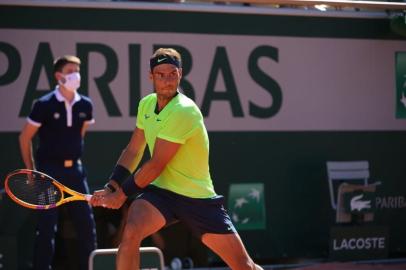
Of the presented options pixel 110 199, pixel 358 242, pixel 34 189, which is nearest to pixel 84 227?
pixel 34 189

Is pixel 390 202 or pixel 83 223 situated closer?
pixel 83 223

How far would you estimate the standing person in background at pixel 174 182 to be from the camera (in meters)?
5.04

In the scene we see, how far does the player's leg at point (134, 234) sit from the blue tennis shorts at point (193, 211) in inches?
3.4

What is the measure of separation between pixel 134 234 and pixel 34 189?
86cm

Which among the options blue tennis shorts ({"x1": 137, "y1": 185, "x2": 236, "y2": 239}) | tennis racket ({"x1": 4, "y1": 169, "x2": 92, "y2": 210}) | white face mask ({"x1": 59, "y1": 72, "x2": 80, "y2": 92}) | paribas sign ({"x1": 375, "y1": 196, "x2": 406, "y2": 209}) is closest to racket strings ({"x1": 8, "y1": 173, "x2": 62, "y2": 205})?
tennis racket ({"x1": 4, "y1": 169, "x2": 92, "y2": 210})

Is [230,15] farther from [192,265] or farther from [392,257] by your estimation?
[392,257]

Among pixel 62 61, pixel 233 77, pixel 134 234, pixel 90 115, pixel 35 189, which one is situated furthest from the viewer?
pixel 233 77

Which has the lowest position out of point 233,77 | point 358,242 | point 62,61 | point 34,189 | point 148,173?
point 358,242

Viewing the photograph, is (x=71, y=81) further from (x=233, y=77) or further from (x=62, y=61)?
(x=233, y=77)

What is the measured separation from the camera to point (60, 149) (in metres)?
6.84

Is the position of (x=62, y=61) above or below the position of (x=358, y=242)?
above

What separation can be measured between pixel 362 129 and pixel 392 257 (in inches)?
48.7

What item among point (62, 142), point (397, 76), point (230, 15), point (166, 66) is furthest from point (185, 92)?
point (166, 66)

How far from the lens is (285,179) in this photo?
26.6 ft
